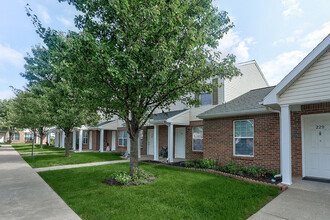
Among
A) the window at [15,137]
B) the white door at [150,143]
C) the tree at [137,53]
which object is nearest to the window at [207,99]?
the tree at [137,53]

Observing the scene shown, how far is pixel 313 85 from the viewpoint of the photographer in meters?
6.23

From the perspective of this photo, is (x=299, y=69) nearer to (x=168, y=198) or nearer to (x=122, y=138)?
(x=168, y=198)

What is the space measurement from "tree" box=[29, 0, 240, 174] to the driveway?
14.0 ft

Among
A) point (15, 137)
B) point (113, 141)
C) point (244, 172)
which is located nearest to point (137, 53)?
point (244, 172)

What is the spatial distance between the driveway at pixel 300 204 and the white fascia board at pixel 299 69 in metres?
3.04

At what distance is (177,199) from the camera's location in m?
5.39

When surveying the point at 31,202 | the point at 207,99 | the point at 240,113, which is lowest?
the point at 31,202

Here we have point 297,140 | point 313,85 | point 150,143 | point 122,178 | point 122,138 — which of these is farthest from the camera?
point 122,138

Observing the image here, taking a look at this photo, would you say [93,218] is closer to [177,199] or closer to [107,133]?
[177,199]

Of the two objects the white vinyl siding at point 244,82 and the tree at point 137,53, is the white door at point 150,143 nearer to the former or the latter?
the white vinyl siding at point 244,82

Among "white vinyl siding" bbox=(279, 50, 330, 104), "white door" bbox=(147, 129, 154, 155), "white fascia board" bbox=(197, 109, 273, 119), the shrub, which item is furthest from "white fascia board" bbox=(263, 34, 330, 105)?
"white door" bbox=(147, 129, 154, 155)

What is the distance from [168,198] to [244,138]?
19.8 feet

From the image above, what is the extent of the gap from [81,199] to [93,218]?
1515 mm

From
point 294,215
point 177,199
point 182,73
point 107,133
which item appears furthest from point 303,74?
point 107,133
